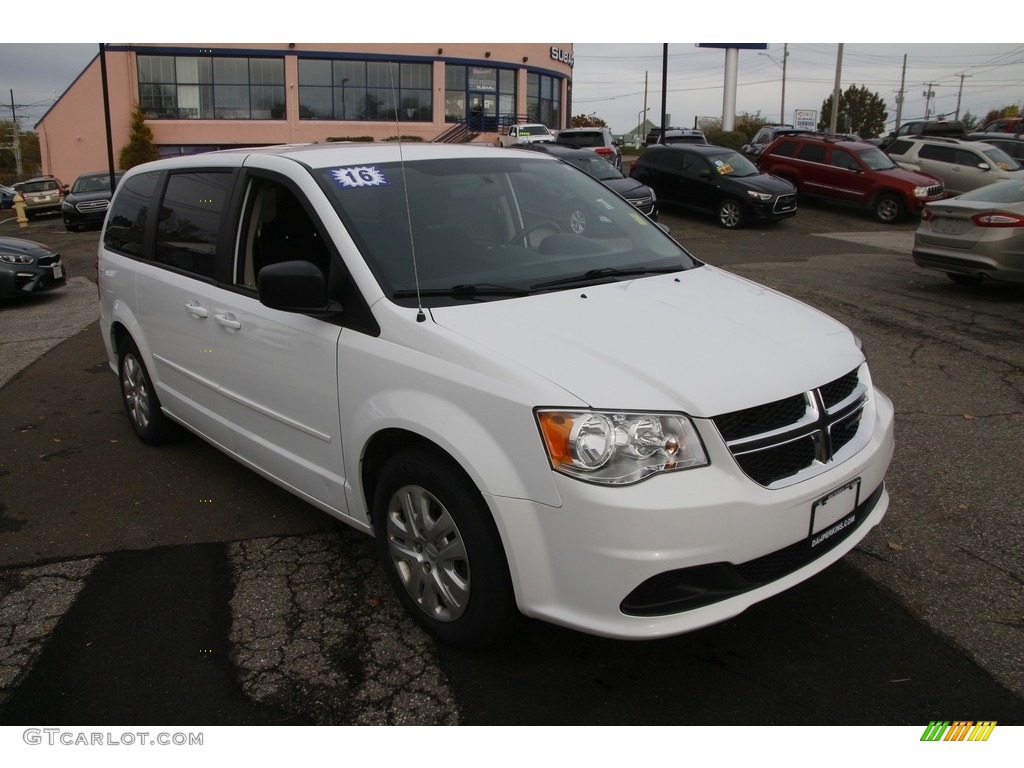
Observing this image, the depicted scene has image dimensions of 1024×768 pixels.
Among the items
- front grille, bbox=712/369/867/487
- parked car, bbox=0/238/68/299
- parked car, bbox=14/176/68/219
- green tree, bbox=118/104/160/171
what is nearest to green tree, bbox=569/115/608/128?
green tree, bbox=118/104/160/171

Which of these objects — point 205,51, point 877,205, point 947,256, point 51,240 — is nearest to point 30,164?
point 205,51

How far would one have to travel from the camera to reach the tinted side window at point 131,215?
17.2ft

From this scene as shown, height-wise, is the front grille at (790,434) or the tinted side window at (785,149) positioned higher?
the tinted side window at (785,149)

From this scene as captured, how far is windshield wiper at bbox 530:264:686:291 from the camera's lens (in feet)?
11.9

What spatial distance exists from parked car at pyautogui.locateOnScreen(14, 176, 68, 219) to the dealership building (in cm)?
1030

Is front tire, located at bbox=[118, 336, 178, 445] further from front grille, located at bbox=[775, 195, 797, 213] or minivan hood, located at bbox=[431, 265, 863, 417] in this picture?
front grille, located at bbox=[775, 195, 797, 213]

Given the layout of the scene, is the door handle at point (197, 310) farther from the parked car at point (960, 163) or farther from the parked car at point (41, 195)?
the parked car at point (41, 195)

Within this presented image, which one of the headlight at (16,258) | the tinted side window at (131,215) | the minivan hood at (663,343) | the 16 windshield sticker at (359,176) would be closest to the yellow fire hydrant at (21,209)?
the headlight at (16,258)

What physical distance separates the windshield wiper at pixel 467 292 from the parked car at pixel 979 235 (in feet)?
27.4

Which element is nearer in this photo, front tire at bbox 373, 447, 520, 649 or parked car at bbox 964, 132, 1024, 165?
front tire at bbox 373, 447, 520, 649

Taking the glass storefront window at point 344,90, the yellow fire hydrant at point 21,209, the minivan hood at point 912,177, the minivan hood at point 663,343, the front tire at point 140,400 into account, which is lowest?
the yellow fire hydrant at point 21,209

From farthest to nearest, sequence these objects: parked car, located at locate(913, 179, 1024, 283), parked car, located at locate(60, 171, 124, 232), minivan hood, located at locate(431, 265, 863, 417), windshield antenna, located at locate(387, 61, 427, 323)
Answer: parked car, located at locate(60, 171, 124, 232) < parked car, located at locate(913, 179, 1024, 283) < windshield antenna, located at locate(387, 61, 427, 323) < minivan hood, located at locate(431, 265, 863, 417)

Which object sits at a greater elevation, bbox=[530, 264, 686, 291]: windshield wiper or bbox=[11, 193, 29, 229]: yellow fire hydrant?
A: bbox=[530, 264, 686, 291]: windshield wiper

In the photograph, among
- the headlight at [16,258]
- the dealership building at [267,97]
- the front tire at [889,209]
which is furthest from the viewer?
the dealership building at [267,97]
